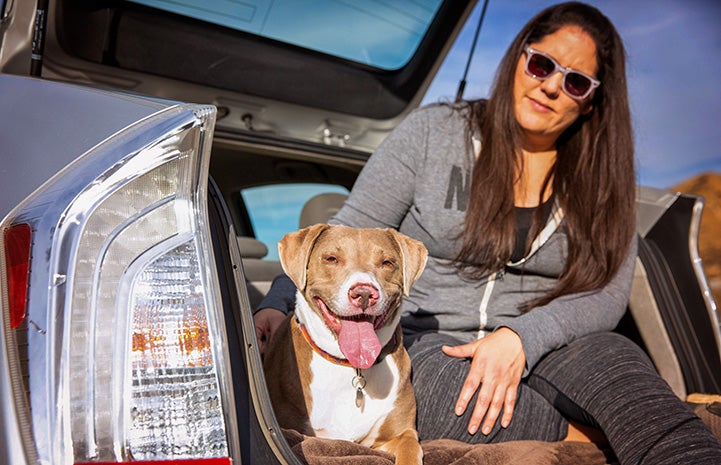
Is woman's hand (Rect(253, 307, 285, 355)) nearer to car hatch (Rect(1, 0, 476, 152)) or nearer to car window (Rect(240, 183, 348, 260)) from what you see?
car hatch (Rect(1, 0, 476, 152))

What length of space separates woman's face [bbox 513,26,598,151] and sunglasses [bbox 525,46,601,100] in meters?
0.02

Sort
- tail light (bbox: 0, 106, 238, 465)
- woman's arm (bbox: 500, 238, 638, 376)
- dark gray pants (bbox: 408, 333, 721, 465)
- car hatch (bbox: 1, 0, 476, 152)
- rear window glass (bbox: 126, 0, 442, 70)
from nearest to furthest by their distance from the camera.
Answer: tail light (bbox: 0, 106, 238, 465)
dark gray pants (bbox: 408, 333, 721, 465)
woman's arm (bbox: 500, 238, 638, 376)
car hatch (bbox: 1, 0, 476, 152)
rear window glass (bbox: 126, 0, 442, 70)

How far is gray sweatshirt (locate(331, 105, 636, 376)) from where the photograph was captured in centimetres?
254

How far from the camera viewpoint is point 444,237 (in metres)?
2.57

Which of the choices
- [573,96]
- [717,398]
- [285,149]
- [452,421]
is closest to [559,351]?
[452,421]

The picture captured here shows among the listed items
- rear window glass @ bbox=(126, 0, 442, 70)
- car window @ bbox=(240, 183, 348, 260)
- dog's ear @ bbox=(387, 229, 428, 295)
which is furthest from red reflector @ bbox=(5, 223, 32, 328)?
car window @ bbox=(240, 183, 348, 260)

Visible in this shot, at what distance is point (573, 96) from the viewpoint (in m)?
2.60

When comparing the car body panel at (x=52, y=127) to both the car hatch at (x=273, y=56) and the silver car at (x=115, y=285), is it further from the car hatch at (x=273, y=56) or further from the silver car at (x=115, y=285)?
the car hatch at (x=273, y=56)

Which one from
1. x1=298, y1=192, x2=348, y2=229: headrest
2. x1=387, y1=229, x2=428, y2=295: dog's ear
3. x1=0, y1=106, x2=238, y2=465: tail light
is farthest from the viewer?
x1=298, y1=192, x2=348, y2=229: headrest

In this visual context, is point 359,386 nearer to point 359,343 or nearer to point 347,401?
point 347,401

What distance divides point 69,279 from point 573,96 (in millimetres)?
2077

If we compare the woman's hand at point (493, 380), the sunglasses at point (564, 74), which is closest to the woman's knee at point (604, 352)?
the woman's hand at point (493, 380)

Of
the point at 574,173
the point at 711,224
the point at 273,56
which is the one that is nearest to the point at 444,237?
the point at 574,173

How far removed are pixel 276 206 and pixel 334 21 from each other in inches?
44.9
